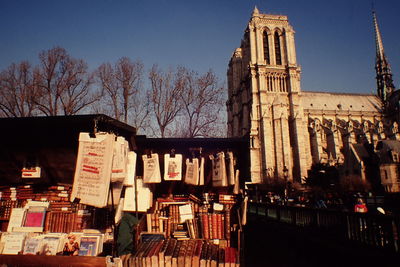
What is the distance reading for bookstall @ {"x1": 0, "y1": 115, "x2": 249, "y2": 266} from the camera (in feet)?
15.1

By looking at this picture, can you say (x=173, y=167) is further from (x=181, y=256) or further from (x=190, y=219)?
(x=181, y=256)

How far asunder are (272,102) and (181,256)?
51260 millimetres

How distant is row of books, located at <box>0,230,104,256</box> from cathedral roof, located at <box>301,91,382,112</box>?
6758 cm

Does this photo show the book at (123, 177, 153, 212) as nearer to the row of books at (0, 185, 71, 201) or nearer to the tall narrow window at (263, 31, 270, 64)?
the row of books at (0, 185, 71, 201)

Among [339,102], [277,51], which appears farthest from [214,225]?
[339,102]

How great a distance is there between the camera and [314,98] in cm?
6819

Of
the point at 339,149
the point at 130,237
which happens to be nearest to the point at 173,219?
the point at 130,237

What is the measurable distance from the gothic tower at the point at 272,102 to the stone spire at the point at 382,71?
125ft

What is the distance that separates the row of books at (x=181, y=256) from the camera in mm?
4738

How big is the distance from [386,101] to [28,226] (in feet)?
296

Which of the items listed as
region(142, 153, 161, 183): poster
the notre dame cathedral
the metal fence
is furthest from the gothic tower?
region(142, 153, 161, 183): poster

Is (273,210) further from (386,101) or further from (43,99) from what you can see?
(386,101)

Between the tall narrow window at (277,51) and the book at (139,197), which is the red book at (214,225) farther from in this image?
the tall narrow window at (277,51)

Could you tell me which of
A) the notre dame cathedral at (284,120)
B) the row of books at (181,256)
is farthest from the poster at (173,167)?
the notre dame cathedral at (284,120)
